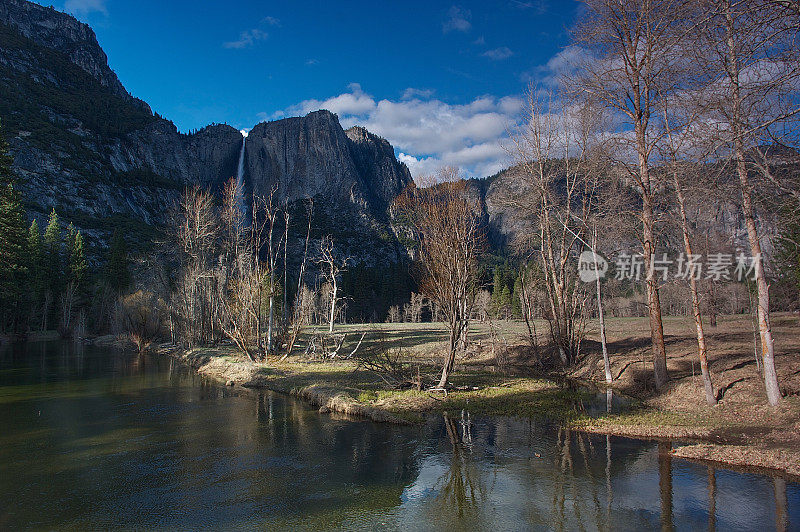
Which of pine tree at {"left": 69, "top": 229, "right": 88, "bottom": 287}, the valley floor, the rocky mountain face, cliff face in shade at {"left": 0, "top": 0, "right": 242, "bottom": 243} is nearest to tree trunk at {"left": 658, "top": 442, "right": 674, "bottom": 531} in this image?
the valley floor

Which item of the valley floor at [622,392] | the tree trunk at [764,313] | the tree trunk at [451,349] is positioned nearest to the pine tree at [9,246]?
the valley floor at [622,392]

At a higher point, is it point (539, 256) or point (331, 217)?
point (331, 217)

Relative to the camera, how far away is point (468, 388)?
18625mm

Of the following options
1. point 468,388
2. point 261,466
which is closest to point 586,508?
point 261,466

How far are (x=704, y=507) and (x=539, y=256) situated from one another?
18.8 m

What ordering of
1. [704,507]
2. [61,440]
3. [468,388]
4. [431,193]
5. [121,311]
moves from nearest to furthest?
[704,507]
[61,440]
[468,388]
[431,193]
[121,311]

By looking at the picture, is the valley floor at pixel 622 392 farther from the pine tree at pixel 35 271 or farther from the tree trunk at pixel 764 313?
the pine tree at pixel 35 271

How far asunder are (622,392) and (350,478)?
13298 mm

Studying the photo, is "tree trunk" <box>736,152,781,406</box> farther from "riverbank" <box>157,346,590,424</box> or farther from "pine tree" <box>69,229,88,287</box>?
"pine tree" <box>69,229,88,287</box>

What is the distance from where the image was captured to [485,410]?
15.8 m

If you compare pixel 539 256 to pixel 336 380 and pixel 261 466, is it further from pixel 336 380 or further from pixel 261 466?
pixel 261 466

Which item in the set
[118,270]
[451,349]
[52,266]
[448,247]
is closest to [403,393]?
[451,349]

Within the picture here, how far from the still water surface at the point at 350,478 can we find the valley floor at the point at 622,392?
100cm

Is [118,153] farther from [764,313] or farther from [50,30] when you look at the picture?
[764,313]
